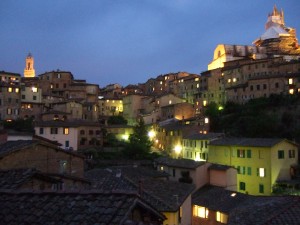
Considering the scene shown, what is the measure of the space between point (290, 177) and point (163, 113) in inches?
1317

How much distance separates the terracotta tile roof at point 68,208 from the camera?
6078mm

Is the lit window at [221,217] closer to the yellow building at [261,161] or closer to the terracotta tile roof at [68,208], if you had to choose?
the yellow building at [261,161]

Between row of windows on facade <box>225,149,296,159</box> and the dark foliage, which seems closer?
row of windows on facade <box>225,149,296,159</box>

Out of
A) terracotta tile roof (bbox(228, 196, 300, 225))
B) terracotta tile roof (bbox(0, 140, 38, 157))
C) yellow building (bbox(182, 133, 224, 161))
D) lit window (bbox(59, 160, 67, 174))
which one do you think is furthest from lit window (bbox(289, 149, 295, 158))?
terracotta tile roof (bbox(0, 140, 38, 157))

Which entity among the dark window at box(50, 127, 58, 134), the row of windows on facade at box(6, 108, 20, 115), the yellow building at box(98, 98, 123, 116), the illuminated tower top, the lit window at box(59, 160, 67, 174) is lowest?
the lit window at box(59, 160, 67, 174)

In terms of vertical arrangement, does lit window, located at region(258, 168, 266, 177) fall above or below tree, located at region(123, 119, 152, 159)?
below

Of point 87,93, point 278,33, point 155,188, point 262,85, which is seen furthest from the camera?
point 278,33

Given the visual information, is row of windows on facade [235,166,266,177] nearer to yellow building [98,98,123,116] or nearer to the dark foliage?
the dark foliage

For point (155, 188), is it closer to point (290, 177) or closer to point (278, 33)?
point (290, 177)

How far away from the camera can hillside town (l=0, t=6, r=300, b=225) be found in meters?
6.89

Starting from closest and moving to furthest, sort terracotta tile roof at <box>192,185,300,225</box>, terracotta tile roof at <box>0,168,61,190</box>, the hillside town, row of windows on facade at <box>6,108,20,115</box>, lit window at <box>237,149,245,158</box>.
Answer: the hillside town < terracotta tile roof at <box>0,168,61,190</box> < terracotta tile roof at <box>192,185,300,225</box> < lit window at <box>237,149,245,158</box> < row of windows on facade at <box>6,108,20,115</box>

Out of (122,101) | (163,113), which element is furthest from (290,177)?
(122,101)

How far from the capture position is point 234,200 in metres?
29.7

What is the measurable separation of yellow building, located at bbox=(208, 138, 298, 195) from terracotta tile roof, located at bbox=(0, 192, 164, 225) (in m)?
36.8
